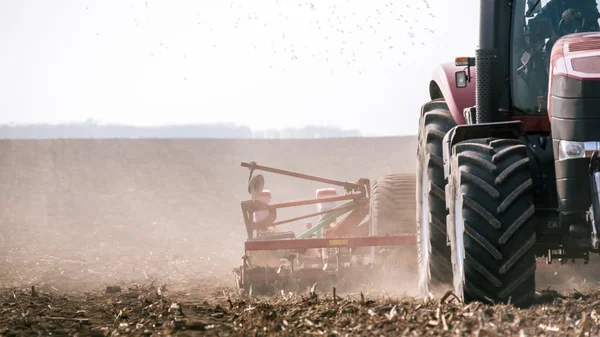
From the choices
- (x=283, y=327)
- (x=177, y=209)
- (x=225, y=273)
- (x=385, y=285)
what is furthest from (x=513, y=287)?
(x=177, y=209)

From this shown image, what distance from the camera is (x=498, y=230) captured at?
5.80 meters

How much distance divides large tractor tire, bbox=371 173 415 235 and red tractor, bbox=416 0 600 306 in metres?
3.52

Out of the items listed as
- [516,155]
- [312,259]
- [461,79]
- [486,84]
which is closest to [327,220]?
[312,259]

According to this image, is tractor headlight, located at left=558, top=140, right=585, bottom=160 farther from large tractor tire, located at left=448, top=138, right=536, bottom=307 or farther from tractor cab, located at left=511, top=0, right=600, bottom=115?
tractor cab, located at left=511, top=0, right=600, bottom=115

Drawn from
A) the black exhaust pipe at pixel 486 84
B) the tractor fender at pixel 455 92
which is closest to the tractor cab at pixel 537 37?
the black exhaust pipe at pixel 486 84

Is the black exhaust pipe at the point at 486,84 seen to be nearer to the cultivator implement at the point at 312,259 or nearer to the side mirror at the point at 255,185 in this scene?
the cultivator implement at the point at 312,259

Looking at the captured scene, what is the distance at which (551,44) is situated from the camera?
22.4ft

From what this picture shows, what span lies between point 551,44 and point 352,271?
177 inches

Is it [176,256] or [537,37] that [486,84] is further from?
[176,256]

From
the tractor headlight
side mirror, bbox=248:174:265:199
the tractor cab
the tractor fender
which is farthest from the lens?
side mirror, bbox=248:174:265:199

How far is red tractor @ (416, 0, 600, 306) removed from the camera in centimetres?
582

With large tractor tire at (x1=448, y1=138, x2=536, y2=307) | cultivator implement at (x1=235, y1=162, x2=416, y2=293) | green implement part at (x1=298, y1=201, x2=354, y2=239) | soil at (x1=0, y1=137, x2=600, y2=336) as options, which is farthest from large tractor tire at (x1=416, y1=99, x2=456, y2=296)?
green implement part at (x1=298, y1=201, x2=354, y2=239)

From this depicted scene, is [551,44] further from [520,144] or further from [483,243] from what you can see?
[483,243]

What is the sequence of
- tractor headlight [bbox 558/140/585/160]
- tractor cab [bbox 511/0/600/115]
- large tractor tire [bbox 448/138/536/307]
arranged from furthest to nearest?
tractor cab [bbox 511/0/600/115], tractor headlight [bbox 558/140/585/160], large tractor tire [bbox 448/138/536/307]
